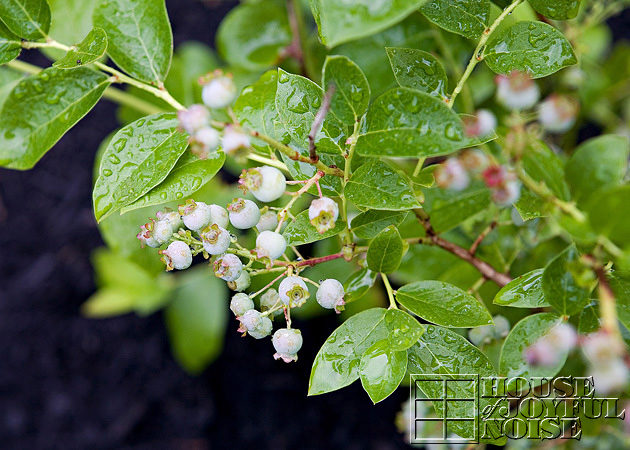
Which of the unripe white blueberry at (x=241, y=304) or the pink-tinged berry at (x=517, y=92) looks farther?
the unripe white blueberry at (x=241, y=304)

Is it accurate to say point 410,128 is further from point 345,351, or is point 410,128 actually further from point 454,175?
point 345,351

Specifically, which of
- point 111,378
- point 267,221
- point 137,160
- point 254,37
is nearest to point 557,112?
point 267,221

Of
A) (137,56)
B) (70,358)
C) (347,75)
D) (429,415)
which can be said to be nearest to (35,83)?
(137,56)

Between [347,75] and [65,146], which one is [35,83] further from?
[65,146]

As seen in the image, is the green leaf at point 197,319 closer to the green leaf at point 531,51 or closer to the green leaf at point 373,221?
the green leaf at point 373,221

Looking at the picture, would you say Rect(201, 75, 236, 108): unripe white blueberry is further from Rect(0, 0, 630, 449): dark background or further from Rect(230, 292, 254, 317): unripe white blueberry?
Rect(0, 0, 630, 449): dark background

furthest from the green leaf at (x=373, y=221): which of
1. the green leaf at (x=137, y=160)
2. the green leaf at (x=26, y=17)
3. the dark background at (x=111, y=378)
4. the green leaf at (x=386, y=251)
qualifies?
the dark background at (x=111, y=378)

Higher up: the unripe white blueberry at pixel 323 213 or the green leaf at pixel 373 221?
the unripe white blueberry at pixel 323 213
